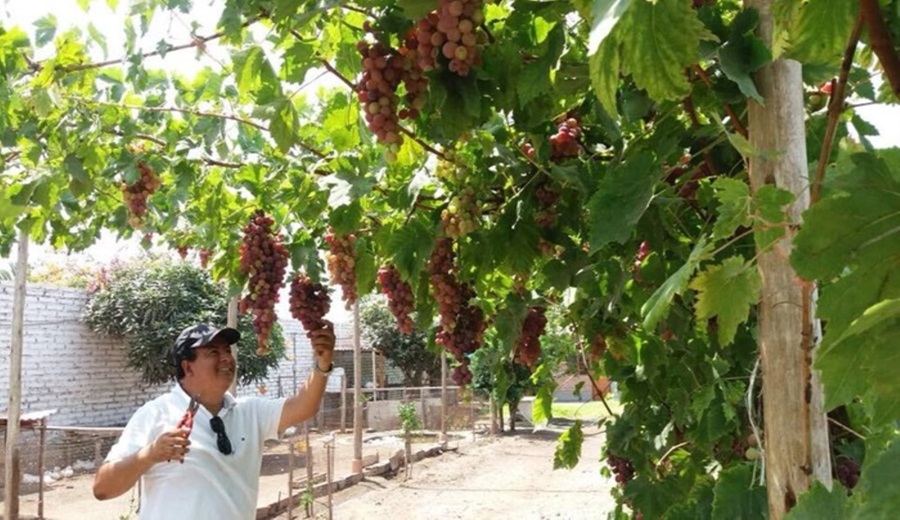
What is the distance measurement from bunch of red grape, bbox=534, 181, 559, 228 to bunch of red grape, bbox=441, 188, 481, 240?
0.45 ft

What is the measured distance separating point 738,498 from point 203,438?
1.95 meters

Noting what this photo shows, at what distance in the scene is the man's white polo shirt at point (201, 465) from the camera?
2.50m

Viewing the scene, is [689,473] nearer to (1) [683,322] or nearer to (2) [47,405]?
(1) [683,322]

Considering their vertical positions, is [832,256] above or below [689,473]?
above

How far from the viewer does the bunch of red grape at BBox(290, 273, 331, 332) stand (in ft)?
8.02

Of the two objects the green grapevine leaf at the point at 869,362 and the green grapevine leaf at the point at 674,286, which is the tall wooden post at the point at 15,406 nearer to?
the green grapevine leaf at the point at 674,286

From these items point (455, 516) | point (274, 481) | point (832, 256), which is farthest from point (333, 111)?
point (274, 481)

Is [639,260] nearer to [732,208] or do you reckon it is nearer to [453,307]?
[453,307]

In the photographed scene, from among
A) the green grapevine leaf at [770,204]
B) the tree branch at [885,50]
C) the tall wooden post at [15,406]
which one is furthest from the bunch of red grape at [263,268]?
the tall wooden post at [15,406]

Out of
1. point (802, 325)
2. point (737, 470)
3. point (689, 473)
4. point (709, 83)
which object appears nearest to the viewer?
point (802, 325)

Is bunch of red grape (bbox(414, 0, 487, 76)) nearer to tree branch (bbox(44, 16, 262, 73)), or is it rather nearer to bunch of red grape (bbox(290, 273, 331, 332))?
tree branch (bbox(44, 16, 262, 73))

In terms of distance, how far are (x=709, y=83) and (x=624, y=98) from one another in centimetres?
32

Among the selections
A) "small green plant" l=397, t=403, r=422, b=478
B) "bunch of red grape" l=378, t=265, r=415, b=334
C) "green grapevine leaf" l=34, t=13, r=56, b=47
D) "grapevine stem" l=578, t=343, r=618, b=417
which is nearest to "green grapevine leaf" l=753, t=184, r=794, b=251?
"bunch of red grape" l=378, t=265, r=415, b=334

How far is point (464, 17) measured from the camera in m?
1.11
